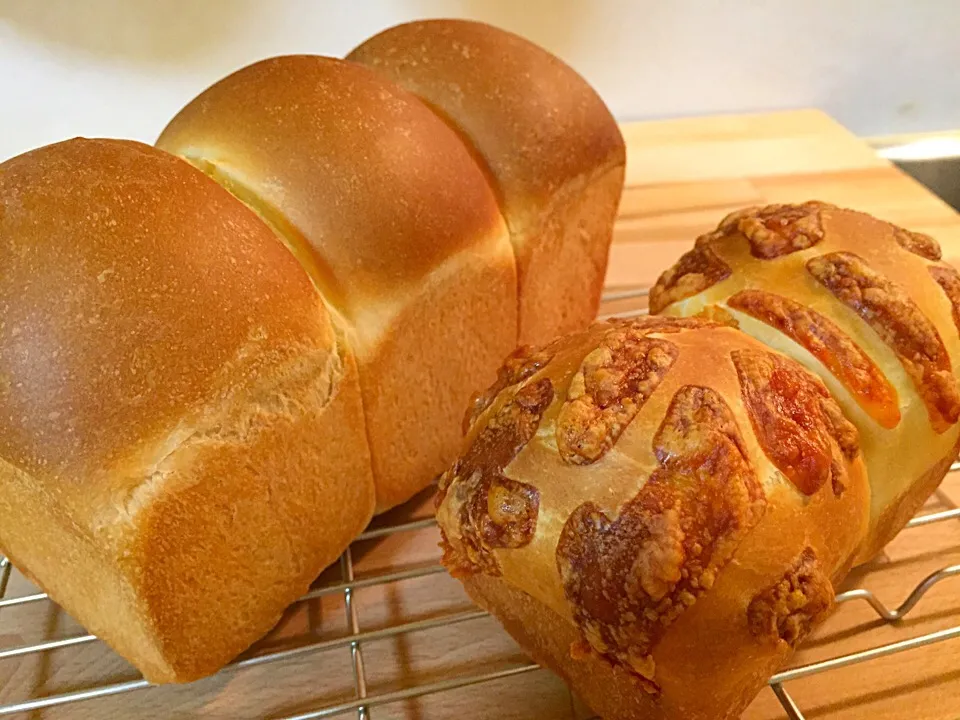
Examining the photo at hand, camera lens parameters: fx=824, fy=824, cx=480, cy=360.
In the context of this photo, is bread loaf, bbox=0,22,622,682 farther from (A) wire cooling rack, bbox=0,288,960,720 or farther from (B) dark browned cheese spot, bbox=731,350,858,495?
(B) dark browned cheese spot, bbox=731,350,858,495

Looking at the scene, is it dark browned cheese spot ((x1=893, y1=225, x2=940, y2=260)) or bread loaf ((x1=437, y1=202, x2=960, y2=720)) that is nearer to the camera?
bread loaf ((x1=437, y1=202, x2=960, y2=720))

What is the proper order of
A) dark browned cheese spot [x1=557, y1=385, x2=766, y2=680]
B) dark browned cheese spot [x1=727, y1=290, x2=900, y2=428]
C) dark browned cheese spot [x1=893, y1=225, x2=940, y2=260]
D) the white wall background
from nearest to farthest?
dark browned cheese spot [x1=557, y1=385, x2=766, y2=680] < dark browned cheese spot [x1=727, y1=290, x2=900, y2=428] < dark browned cheese spot [x1=893, y1=225, x2=940, y2=260] < the white wall background

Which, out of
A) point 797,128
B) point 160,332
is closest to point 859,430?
point 160,332

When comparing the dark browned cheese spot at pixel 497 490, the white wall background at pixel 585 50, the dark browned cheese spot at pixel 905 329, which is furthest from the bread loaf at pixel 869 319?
the white wall background at pixel 585 50

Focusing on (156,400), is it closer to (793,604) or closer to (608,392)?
(608,392)

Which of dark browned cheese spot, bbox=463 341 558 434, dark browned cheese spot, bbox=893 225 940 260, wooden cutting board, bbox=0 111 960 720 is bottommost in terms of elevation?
wooden cutting board, bbox=0 111 960 720

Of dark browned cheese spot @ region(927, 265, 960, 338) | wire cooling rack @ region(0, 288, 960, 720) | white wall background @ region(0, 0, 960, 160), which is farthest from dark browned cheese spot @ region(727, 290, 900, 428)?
white wall background @ region(0, 0, 960, 160)
